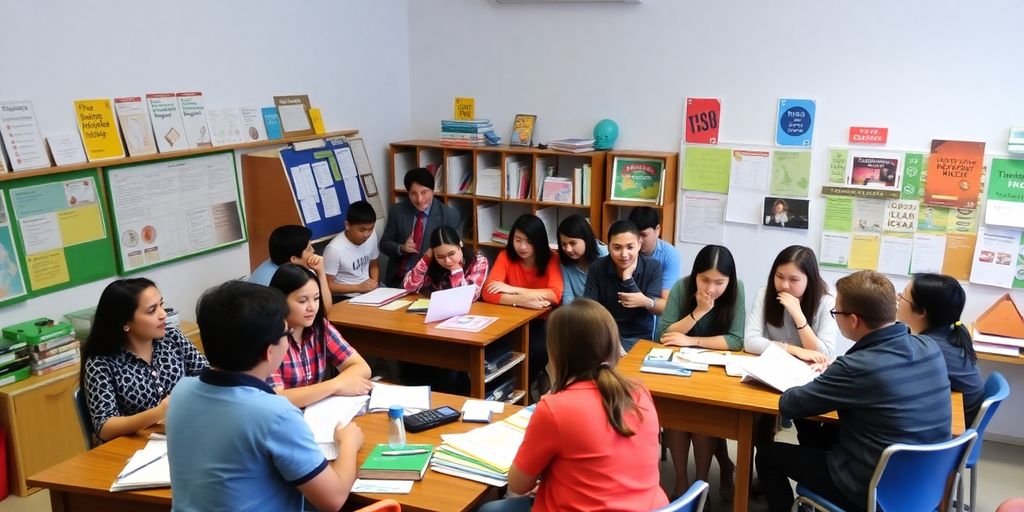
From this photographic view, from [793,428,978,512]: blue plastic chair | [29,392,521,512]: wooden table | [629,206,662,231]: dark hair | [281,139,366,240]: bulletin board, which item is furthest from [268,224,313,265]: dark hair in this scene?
[793,428,978,512]: blue plastic chair

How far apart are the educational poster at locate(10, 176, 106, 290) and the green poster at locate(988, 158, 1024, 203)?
16.1 feet

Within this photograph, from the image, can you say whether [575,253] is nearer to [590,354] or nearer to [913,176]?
[913,176]

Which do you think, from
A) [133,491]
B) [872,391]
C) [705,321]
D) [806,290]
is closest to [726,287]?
[705,321]

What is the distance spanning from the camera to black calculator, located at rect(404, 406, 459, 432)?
2.88m

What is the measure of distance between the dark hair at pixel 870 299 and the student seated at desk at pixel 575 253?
1.93m

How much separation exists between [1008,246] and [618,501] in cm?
360

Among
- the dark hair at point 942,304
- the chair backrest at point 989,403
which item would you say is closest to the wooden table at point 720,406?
the chair backrest at point 989,403

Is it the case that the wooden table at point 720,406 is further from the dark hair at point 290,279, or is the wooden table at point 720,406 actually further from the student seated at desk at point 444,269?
the student seated at desk at point 444,269

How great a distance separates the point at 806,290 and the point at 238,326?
2671 mm

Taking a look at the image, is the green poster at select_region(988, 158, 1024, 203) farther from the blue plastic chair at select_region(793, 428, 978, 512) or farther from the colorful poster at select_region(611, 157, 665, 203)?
the blue plastic chair at select_region(793, 428, 978, 512)

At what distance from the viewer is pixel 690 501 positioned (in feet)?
7.36

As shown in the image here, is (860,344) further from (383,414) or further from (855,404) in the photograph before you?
(383,414)

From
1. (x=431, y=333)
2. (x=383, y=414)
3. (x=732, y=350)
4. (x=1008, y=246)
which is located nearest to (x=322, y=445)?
(x=383, y=414)

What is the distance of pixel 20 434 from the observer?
3.86 meters
